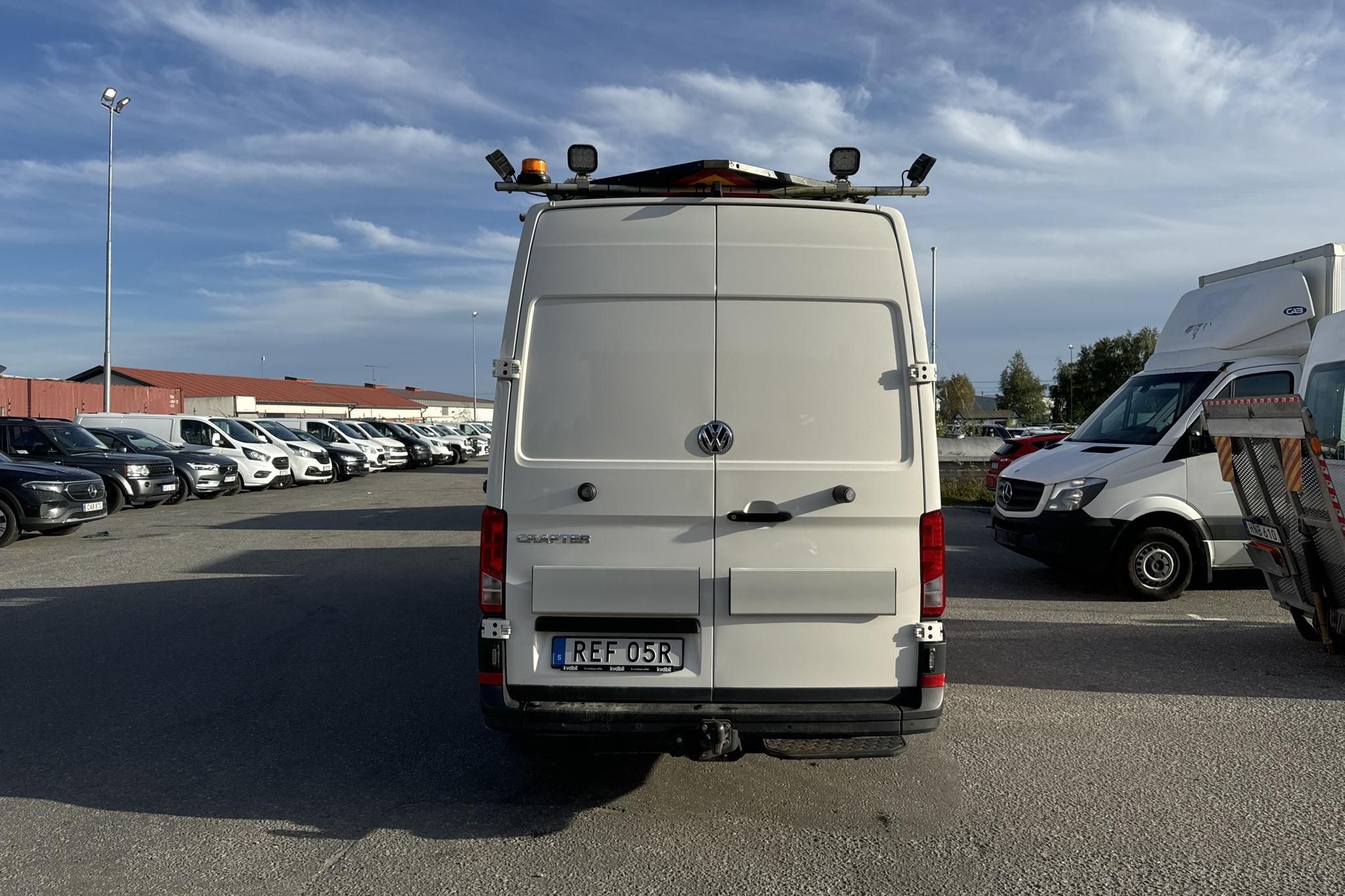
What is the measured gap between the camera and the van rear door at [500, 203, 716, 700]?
3973 mm

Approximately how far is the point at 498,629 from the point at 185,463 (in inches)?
725

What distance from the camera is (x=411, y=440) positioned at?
3691cm

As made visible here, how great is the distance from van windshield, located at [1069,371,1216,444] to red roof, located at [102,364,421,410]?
58257mm

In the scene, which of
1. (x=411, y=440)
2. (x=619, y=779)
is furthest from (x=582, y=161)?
(x=411, y=440)

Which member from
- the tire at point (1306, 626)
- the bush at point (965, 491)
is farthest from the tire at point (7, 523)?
the bush at point (965, 491)

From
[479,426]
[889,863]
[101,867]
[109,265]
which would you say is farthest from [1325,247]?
[479,426]

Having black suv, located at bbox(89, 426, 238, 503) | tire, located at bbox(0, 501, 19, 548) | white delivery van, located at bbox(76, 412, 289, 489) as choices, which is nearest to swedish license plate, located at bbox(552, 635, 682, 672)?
tire, located at bbox(0, 501, 19, 548)

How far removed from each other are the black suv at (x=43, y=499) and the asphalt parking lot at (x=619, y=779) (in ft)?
20.5

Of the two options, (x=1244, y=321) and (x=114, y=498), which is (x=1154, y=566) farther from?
(x=114, y=498)

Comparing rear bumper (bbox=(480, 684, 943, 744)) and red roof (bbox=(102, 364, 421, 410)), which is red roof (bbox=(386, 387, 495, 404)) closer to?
red roof (bbox=(102, 364, 421, 410))

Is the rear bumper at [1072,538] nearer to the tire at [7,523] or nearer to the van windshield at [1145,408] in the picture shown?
the van windshield at [1145,408]

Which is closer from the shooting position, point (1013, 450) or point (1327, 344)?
point (1327, 344)

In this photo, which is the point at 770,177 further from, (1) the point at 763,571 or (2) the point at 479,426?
(2) the point at 479,426

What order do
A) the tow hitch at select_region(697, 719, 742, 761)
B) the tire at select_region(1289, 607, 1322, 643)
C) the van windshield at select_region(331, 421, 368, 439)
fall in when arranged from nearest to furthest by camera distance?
the tow hitch at select_region(697, 719, 742, 761) → the tire at select_region(1289, 607, 1322, 643) → the van windshield at select_region(331, 421, 368, 439)
